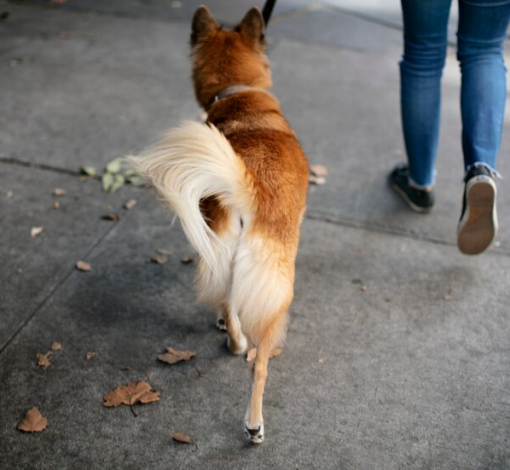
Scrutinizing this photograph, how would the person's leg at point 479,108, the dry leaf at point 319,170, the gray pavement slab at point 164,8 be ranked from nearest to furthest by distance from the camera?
the person's leg at point 479,108, the dry leaf at point 319,170, the gray pavement slab at point 164,8

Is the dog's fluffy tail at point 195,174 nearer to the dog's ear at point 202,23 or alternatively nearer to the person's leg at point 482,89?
the dog's ear at point 202,23

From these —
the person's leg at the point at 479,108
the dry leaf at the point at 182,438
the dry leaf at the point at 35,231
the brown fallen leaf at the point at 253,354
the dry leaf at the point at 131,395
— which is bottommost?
the dry leaf at the point at 35,231

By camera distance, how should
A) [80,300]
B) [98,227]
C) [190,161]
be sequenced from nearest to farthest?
[190,161], [80,300], [98,227]

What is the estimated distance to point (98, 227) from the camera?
3.78 m

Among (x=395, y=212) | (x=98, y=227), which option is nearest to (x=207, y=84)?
(x=98, y=227)

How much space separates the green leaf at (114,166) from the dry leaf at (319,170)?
52.5 inches

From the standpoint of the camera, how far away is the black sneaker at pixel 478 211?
327cm

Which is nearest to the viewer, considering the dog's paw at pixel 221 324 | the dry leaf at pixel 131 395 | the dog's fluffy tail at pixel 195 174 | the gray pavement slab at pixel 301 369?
the dog's fluffy tail at pixel 195 174

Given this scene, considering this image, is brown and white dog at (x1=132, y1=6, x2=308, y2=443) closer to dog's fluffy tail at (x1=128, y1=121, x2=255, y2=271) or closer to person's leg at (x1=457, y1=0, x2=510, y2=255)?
dog's fluffy tail at (x1=128, y1=121, x2=255, y2=271)

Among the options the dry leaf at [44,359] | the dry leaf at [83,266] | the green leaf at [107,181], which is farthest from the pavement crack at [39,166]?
the dry leaf at [44,359]

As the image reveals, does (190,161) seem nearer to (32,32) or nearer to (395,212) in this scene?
(395,212)

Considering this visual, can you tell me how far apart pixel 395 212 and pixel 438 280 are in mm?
712

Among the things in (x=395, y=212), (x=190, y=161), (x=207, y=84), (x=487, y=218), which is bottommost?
(x=395, y=212)

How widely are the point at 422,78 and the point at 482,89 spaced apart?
351 mm
